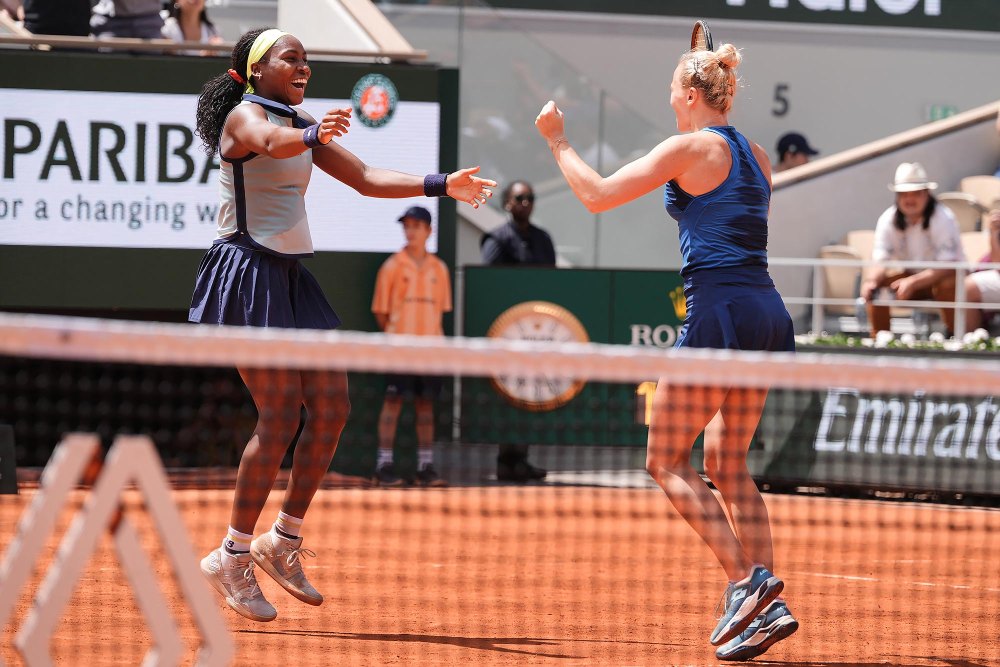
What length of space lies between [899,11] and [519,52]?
25.8 feet

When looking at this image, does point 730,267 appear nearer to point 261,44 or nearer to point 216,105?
point 261,44

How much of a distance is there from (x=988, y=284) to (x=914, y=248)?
61 cm

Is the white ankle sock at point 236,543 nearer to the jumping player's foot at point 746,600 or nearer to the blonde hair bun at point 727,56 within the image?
the jumping player's foot at point 746,600

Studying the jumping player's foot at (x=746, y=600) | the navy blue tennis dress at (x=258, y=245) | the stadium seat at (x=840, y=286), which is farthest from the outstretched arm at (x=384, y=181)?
the stadium seat at (x=840, y=286)

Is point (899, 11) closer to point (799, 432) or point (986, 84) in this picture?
point (986, 84)

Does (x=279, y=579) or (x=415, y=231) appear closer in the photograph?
(x=279, y=579)

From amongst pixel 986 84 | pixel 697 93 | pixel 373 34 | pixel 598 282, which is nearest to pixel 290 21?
pixel 373 34

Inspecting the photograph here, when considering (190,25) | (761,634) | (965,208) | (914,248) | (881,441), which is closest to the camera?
(761,634)

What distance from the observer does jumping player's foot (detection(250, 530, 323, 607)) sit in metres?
5.11

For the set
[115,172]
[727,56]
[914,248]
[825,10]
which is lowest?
[914,248]

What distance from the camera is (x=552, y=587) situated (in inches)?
242

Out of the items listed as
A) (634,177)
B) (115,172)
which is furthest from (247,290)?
(115,172)

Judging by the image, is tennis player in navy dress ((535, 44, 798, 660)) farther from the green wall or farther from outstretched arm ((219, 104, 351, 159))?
the green wall

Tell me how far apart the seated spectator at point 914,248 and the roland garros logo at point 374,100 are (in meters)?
3.86
